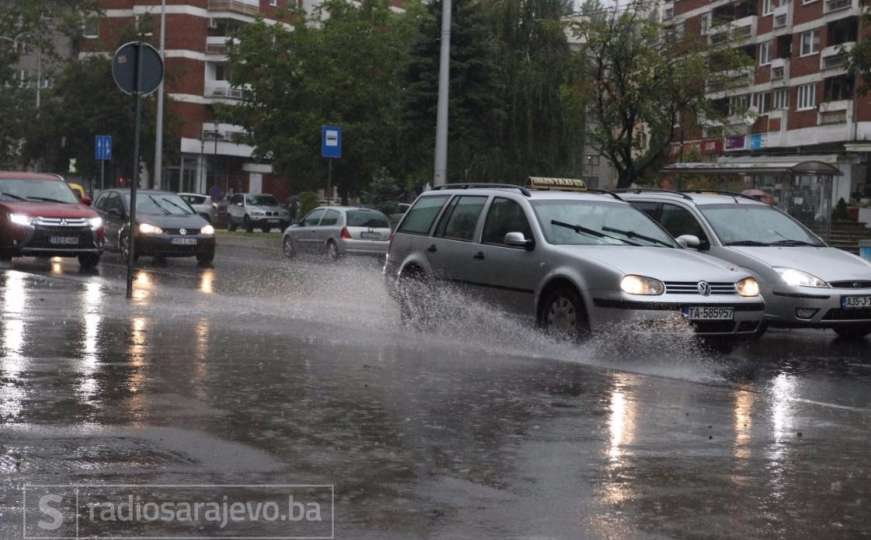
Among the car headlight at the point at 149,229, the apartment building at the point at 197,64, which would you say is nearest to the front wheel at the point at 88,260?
the car headlight at the point at 149,229

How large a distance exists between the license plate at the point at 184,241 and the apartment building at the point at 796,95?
30414 mm

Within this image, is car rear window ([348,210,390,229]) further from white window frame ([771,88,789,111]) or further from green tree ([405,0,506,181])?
white window frame ([771,88,789,111])

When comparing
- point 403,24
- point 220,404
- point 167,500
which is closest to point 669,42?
point 403,24

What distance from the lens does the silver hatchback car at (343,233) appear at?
108 ft

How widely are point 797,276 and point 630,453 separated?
7.74 m

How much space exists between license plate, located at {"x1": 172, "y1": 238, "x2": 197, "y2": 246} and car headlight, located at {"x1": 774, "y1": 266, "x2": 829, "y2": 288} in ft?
49.5

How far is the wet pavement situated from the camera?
5980 mm

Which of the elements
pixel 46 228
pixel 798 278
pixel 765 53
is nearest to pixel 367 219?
pixel 46 228

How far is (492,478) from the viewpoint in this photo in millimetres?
6641

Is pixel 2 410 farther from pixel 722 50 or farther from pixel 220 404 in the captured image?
pixel 722 50

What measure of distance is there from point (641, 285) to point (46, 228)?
13.9m


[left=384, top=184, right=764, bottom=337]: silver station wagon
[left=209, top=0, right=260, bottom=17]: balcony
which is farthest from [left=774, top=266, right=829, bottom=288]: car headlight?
[left=209, top=0, right=260, bottom=17]: balcony

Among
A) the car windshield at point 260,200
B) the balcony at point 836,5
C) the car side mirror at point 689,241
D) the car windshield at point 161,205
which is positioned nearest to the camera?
the car side mirror at point 689,241

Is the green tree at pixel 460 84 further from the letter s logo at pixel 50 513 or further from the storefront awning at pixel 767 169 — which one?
the letter s logo at pixel 50 513
